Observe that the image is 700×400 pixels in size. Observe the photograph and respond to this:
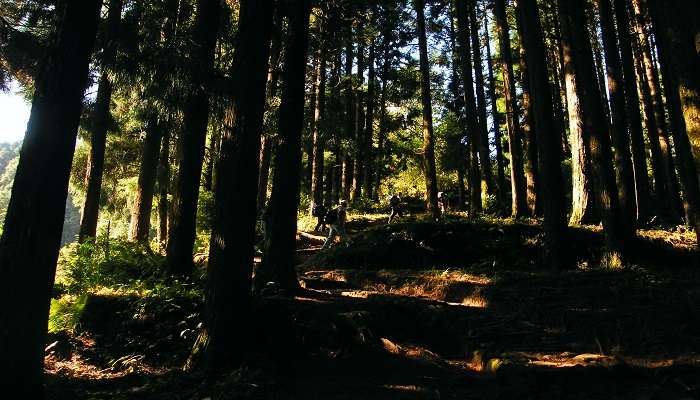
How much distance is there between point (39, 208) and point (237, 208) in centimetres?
223

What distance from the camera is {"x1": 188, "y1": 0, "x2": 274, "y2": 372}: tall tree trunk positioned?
605 centimetres

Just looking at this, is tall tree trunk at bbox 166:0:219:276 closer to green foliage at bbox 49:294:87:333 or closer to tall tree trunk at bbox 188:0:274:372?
green foliage at bbox 49:294:87:333

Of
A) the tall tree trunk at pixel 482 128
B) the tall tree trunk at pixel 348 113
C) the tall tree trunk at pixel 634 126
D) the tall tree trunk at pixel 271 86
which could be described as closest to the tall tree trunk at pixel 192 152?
the tall tree trunk at pixel 271 86

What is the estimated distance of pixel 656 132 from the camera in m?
Result: 18.5

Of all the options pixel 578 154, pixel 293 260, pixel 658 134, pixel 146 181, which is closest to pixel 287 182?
pixel 293 260

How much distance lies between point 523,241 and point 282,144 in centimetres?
700

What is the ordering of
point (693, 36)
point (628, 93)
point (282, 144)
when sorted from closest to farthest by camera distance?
point (693, 36)
point (282, 144)
point (628, 93)

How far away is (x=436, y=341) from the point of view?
7090 millimetres

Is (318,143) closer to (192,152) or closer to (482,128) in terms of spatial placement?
(482,128)

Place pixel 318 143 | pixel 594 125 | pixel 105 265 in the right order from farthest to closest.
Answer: pixel 318 143, pixel 105 265, pixel 594 125

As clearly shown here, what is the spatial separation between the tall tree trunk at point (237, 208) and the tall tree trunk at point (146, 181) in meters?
7.90

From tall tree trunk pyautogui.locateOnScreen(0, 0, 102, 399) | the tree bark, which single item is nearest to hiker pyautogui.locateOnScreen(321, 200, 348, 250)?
the tree bark

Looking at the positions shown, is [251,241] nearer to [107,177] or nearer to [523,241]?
[523,241]

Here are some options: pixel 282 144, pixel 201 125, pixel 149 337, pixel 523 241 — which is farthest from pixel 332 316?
pixel 523 241
